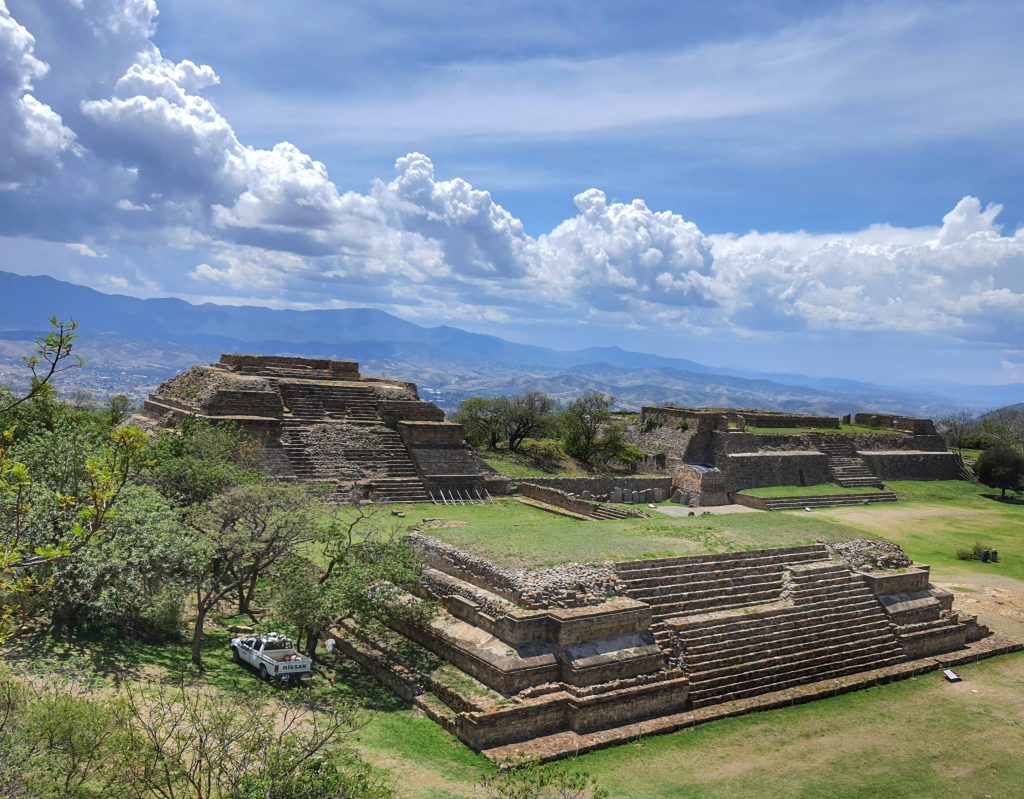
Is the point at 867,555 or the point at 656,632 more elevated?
the point at 867,555

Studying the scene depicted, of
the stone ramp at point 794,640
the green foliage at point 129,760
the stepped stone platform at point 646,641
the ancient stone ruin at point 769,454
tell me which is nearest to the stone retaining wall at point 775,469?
the ancient stone ruin at point 769,454

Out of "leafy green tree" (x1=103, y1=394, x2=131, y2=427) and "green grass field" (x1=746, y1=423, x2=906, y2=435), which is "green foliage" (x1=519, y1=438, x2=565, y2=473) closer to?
"green grass field" (x1=746, y1=423, x2=906, y2=435)

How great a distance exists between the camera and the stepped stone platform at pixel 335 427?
24969 mm

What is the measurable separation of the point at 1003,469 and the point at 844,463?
26.1ft

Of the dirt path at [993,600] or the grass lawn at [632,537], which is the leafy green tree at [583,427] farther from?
the dirt path at [993,600]

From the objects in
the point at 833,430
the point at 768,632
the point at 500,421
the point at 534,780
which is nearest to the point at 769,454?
the point at 833,430

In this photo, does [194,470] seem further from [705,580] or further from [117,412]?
[117,412]

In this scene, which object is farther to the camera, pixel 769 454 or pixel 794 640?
pixel 769 454

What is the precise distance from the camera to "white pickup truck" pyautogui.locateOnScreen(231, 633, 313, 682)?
11.9 meters

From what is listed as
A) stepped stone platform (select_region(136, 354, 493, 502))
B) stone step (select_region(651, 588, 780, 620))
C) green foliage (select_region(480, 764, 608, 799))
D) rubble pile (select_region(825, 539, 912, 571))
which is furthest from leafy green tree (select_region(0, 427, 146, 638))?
rubble pile (select_region(825, 539, 912, 571))

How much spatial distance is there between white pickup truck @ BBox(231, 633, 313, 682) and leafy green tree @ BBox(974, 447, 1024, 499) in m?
39.3

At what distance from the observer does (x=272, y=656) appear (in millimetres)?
12211

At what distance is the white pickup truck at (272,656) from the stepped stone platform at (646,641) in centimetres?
150

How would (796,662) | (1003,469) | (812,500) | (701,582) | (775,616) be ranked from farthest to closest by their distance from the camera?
(1003,469) < (812,500) < (701,582) < (775,616) < (796,662)
